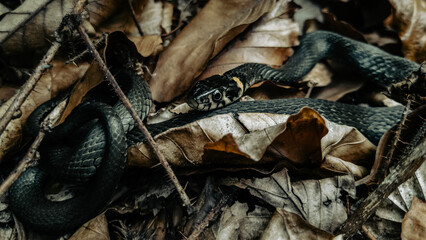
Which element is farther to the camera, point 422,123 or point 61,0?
point 61,0

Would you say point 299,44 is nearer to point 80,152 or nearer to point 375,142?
point 375,142

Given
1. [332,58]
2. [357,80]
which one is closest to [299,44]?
[332,58]

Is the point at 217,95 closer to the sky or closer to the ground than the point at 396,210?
closer to the sky

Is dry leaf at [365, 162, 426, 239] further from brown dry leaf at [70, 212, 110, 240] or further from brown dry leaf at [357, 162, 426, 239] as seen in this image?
brown dry leaf at [70, 212, 110, 240]

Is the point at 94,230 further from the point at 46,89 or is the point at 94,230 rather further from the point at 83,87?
the point at 46,89

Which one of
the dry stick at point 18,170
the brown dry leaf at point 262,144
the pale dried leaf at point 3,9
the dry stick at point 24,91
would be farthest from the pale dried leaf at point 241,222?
the pale dried leaf at point 3,9

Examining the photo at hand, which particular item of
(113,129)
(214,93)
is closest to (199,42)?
(214,93)

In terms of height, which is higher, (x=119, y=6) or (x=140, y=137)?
(x=119, y=6)
